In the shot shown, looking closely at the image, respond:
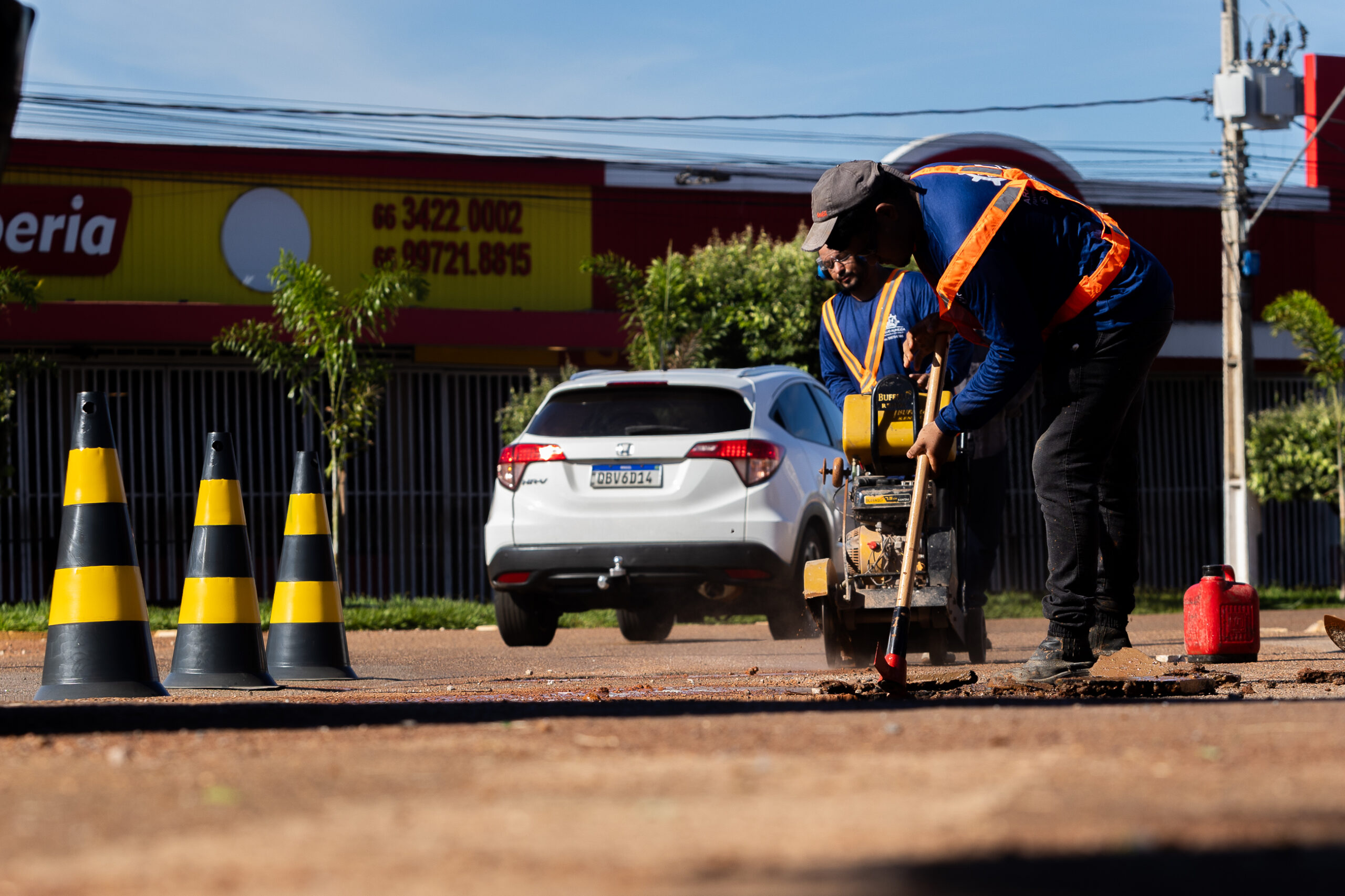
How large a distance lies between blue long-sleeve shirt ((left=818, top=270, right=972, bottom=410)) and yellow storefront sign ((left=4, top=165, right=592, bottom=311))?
39.2 ft

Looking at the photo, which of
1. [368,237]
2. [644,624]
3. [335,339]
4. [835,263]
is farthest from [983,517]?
[368,237]

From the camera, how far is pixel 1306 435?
19.1 metres

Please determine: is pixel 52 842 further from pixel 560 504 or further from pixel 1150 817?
pixel 560 504

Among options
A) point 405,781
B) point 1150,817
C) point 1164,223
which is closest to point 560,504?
point 405,781

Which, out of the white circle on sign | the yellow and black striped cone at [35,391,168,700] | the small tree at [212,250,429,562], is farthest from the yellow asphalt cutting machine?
the white circle on sign

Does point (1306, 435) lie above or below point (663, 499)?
above

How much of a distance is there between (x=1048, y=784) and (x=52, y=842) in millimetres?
1694

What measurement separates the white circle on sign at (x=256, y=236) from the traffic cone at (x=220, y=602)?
13397 millimetres

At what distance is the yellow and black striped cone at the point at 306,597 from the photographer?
287 inches

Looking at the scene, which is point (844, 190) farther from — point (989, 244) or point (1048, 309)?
point (1048, 309)

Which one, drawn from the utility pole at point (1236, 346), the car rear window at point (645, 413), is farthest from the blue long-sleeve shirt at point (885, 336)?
the utility pole at point (1236, 346)

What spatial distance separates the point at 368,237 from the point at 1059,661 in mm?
15736

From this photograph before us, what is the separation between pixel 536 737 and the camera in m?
3.70

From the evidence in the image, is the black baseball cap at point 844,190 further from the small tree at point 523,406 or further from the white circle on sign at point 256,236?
the white circle on sign at point 256,236
